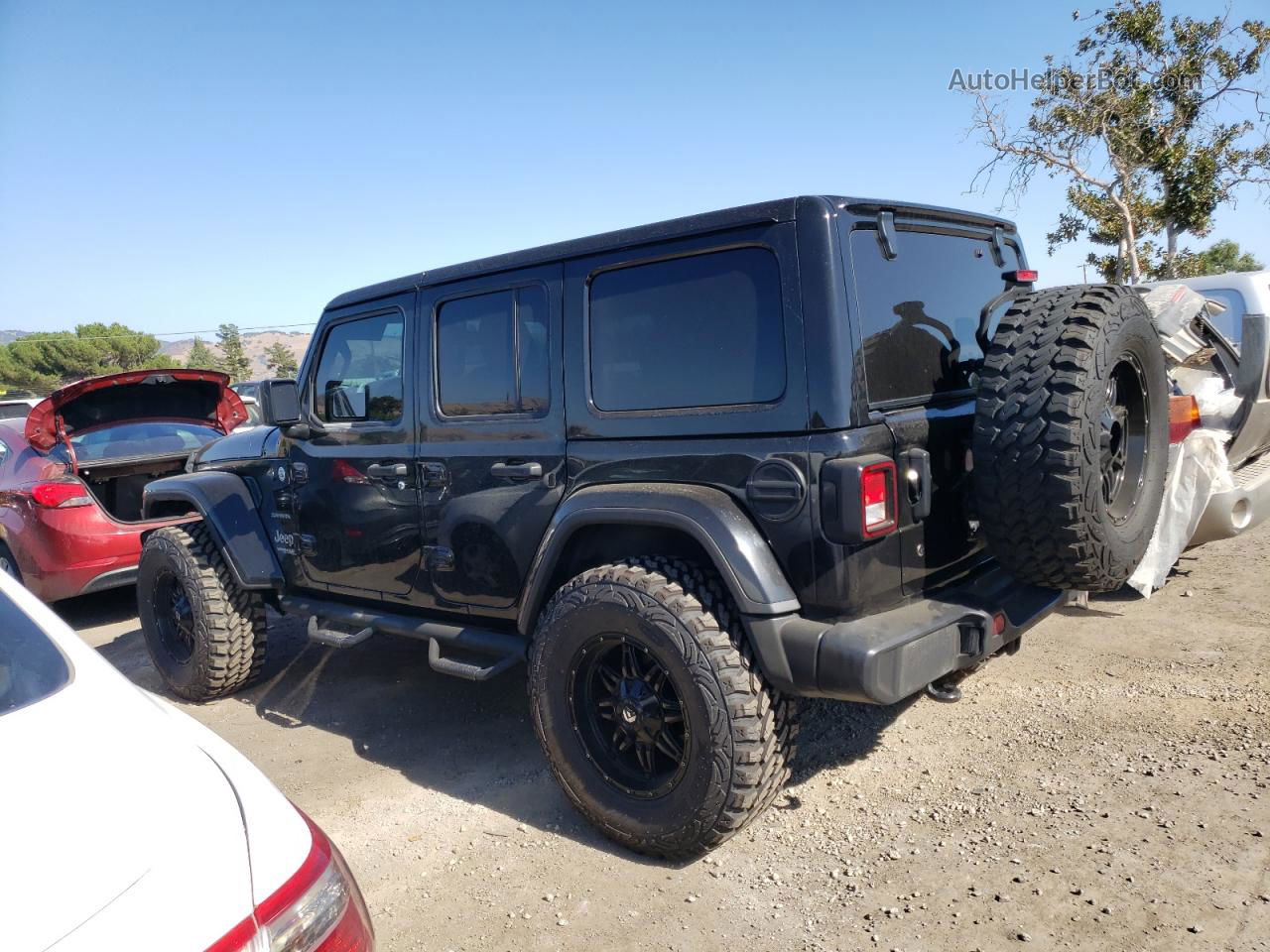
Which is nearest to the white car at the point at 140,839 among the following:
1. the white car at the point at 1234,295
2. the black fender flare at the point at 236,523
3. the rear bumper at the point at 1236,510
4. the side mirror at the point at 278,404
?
the side mirror at the point at 278,404

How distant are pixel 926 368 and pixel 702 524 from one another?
100cm

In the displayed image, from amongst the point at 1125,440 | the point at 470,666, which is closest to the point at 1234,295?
the point at 1125,440

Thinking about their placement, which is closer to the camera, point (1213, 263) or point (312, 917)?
point (312, 917)

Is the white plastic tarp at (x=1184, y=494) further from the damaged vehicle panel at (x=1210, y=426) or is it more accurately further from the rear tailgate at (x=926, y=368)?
the rear tailgate at (x=926, y=368)

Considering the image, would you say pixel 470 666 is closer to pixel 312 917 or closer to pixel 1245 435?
pixel 312 917

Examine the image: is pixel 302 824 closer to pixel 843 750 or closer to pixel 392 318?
pixel 843 750

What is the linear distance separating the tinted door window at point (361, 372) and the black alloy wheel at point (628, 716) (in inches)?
61.6

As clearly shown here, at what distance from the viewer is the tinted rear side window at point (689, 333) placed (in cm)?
268

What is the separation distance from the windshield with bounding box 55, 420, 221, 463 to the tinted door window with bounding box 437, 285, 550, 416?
13.2 feet

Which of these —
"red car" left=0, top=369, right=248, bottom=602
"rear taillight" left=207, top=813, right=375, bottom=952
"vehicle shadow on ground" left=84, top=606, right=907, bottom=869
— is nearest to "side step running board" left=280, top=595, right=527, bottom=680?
"vehicle shadow on ground" left=84, top=606, right=907, bottom=869

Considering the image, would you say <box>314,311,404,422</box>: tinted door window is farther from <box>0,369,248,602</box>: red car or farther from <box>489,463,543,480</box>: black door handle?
<box>0,369,248,602</box>: red car

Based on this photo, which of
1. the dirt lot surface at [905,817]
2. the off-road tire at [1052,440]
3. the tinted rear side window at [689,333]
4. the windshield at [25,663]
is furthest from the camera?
the tinted rear side window at [689,333]

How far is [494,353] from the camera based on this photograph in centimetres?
347

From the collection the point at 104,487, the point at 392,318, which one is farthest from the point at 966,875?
the point at 104,487
